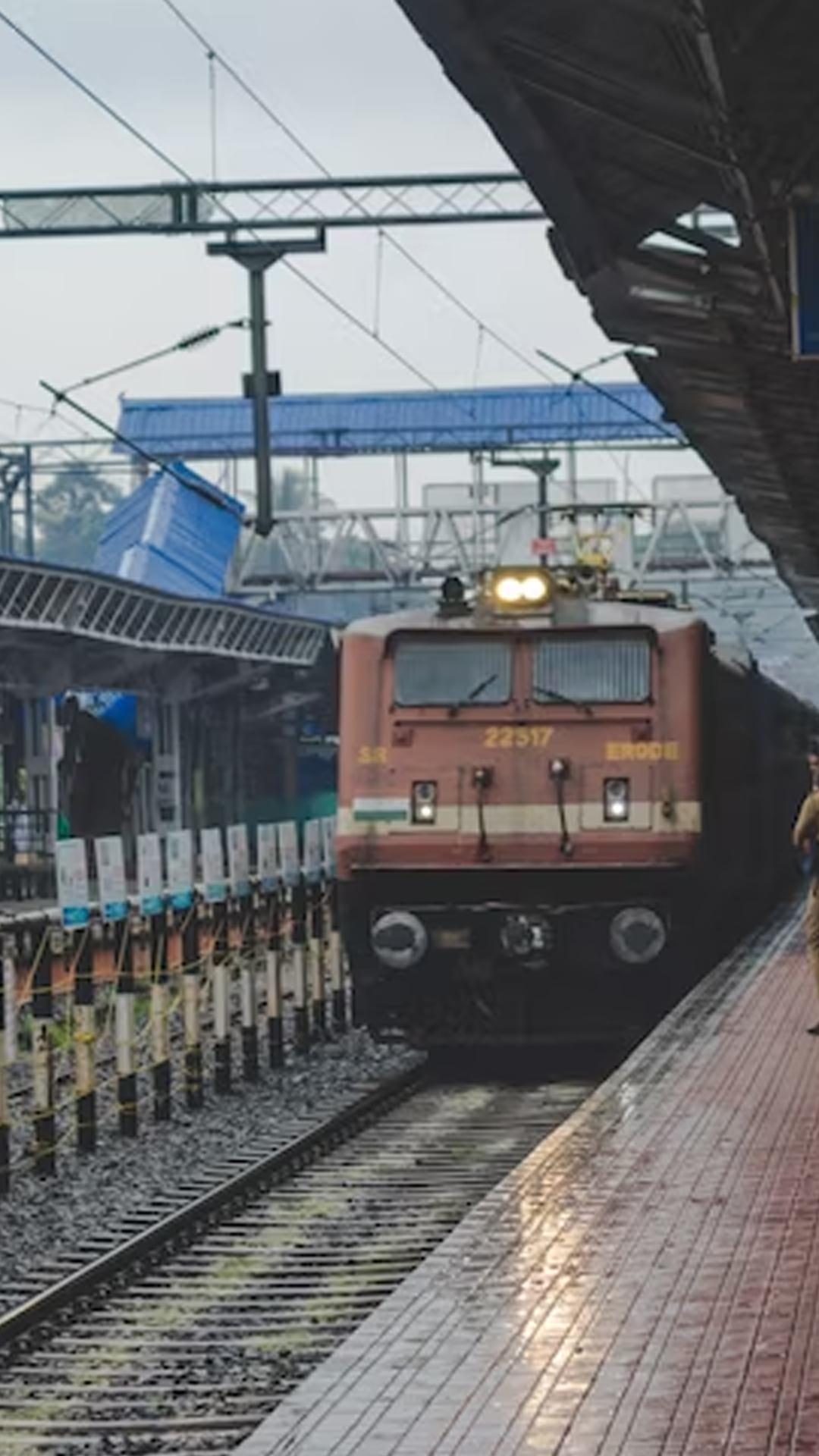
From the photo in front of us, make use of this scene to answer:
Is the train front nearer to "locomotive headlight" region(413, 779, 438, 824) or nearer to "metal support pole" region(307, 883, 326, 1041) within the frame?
"locomotive headlight" region(413, 779, 438, 824)

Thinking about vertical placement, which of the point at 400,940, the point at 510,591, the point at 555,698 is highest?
the point at 510,591

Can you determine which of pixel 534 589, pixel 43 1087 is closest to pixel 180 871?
pixel 534 589

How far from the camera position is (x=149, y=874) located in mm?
17859

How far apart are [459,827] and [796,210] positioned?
6.70 metres

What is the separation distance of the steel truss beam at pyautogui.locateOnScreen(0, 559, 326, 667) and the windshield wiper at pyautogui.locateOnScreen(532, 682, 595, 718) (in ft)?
35.7

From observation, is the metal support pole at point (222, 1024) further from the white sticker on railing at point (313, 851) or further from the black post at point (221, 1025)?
the white sticker on railing at point (313, 851)

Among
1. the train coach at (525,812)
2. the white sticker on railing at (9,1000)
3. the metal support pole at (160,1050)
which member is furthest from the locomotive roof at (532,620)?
the white sticker on railing at (9,1000)

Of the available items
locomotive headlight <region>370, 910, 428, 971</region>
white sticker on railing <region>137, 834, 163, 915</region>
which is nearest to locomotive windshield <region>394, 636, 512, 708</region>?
locomotive headlight <region>370, 910, 428, 971</region>

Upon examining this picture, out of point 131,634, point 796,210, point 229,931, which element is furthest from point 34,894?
point 796,210

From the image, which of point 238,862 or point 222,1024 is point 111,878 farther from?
point 238,862

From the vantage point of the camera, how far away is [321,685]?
1495 inches

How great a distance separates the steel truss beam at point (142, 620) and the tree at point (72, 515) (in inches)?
2107

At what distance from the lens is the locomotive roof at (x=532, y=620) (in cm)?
1675

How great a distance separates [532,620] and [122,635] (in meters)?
15.0
